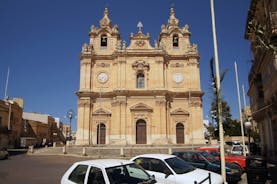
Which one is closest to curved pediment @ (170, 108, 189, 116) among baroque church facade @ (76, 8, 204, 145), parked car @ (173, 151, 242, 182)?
baroque church facade @ (76, 8, 204, 145)

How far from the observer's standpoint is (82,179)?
18.9 feet

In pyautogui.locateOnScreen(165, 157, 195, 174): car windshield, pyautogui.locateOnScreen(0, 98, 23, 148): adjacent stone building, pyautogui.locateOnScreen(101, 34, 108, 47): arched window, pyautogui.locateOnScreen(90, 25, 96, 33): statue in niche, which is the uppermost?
pyautogui.locateOnScreen(90, 25, 96, 33): statue in niche

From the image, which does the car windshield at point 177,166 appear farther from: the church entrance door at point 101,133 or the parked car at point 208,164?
the church entrance door at point 101,133

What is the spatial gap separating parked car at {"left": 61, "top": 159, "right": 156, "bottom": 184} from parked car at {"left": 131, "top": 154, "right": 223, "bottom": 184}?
1.36m

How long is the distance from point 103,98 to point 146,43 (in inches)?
429

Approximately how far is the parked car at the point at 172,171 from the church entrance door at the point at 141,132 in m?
25.9

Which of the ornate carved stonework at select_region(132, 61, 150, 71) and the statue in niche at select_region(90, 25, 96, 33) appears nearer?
the ornate carved stonework at select_region(132, 61, 150, 71)

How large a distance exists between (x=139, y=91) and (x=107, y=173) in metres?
29.2

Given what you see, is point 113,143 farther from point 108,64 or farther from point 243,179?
point 243,179

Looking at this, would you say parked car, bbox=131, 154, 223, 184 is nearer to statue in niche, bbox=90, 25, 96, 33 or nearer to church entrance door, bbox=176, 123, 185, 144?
church entrance door, bbox=176, 123, 185, 144

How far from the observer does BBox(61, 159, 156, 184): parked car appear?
216 inches

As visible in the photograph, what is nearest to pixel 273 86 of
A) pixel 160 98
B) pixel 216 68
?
pixel 216 68

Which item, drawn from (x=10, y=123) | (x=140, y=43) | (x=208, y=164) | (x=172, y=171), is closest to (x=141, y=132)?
(x=140, y=43)

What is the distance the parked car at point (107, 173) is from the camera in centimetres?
548
